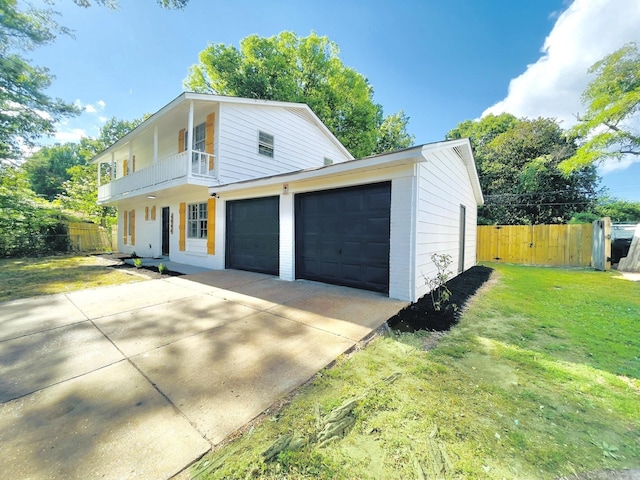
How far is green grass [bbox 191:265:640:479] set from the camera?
1.49 metres

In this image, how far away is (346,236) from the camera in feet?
18.0

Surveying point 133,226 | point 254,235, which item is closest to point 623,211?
point 254,235

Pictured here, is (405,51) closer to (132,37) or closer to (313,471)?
(132,37)

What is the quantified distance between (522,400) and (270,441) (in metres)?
2.07

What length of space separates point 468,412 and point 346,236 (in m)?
3.85

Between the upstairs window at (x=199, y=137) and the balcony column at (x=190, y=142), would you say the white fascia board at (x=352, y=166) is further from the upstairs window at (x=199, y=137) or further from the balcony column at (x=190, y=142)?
the upstairs window at (x=199, y=137)

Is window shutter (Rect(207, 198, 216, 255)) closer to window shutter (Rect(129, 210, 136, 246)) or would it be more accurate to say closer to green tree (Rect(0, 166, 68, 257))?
window shutter (Rect(129, 210, 136, 246))

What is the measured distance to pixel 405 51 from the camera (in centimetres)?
1093

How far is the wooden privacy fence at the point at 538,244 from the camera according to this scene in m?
10.5

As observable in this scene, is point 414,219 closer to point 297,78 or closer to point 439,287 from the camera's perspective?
point 439,287

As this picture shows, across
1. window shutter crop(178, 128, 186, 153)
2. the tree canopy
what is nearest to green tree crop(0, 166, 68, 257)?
window shutter crop(178, 128, 186, 153)

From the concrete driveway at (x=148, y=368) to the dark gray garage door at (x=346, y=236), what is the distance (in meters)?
0.62

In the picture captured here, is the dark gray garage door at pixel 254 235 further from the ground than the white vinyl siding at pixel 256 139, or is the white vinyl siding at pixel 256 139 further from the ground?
the white vinyl siding at pixel 256 139

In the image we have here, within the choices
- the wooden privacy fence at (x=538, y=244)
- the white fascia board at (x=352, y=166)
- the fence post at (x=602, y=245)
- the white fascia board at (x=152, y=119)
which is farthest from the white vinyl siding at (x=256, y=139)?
the fence post at (x=602, y=245)
